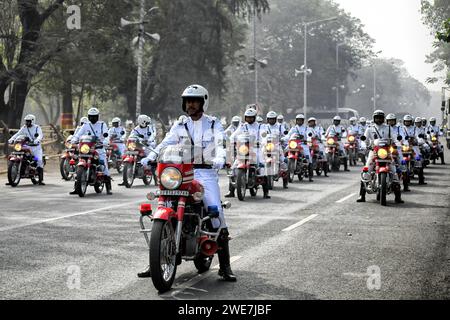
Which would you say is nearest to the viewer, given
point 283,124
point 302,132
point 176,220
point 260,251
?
point 176,220

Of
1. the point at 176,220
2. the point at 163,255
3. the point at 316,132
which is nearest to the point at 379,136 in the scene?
the point at 316,132

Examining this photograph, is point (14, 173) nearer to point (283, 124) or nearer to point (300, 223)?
point (283, 124)

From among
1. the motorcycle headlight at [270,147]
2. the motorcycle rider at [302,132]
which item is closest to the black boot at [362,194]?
the motorcycle headlight at [270,147]

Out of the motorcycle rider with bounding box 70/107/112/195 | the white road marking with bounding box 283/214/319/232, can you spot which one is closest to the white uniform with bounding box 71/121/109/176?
the motorcycle rider with bounding box 70/107/112/195

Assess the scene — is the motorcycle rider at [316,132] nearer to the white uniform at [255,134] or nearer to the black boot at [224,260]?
the white uniform at [255,134]

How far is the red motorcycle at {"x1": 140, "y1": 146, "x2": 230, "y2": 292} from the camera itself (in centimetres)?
731

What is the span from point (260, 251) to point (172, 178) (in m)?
2.91

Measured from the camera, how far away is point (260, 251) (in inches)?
400

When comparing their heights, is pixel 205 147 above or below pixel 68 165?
above

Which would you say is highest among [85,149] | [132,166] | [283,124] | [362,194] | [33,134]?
[283,124]

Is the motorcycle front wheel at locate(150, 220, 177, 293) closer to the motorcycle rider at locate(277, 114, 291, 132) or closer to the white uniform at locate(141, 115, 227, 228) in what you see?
the white uniform at locate(141, 115, 227, 228)

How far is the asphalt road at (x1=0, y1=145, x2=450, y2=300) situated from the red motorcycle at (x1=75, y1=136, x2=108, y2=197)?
0.59 m
